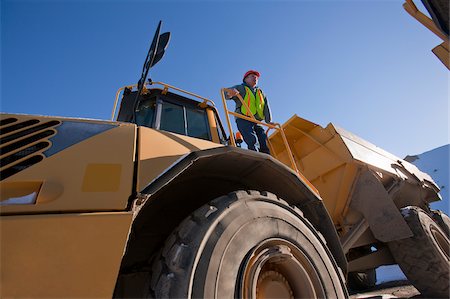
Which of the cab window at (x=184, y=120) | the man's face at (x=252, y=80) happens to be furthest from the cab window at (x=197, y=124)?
the man's face at (x=252, y=80)

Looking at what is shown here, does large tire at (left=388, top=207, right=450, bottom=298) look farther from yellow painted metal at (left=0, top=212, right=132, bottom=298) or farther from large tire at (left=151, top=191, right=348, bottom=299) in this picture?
yellow painted metal at (left=0, top=212, right=132, bottom=298)

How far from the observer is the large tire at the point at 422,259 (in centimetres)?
341

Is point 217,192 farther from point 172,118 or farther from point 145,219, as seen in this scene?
point 172,118

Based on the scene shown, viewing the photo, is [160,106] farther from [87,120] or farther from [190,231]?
[190,231]

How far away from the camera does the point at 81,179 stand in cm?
128

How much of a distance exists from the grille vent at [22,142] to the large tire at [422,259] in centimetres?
413

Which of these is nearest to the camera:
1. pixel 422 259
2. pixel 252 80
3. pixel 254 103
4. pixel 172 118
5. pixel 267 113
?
pixel 172 118

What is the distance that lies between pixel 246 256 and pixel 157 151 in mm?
800

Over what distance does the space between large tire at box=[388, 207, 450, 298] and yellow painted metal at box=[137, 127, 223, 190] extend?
3.32m

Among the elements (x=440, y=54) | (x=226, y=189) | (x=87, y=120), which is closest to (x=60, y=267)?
(x=87, y=120)

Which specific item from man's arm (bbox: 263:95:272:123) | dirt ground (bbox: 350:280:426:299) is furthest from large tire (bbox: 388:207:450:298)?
man's arm (bbox: 263:95:272:123)

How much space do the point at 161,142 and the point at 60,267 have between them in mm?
823

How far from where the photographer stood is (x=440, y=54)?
3398mm

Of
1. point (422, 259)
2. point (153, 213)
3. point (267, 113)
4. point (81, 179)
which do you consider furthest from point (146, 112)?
point (422, 259)
